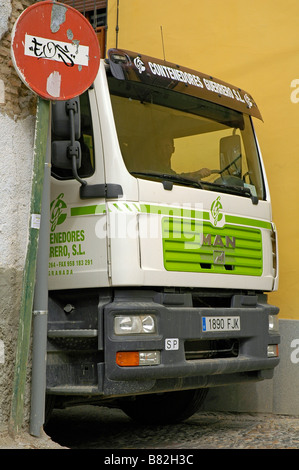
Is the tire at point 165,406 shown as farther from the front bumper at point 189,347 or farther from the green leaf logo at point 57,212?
the green leaf logo at point 57,212

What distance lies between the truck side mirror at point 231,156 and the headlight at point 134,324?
5.16ft

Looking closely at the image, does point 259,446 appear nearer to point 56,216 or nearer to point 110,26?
point 56,216

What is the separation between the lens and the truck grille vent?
558 centimetres

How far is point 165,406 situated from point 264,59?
3.64 metres

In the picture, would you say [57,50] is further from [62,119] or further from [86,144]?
[86,144]

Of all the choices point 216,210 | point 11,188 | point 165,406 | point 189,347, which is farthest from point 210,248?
point 165,406

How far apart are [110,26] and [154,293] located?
4.72m

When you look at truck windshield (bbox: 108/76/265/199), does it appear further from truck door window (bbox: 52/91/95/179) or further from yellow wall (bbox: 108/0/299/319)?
yellow wall (bbox: 108/0/299/319)

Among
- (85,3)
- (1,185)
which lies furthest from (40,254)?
(85,3)

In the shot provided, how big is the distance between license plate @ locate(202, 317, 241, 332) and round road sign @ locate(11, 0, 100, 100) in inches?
75.3

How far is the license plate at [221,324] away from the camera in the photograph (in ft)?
18.1

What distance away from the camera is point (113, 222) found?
5137mm

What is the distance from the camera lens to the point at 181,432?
643 cm

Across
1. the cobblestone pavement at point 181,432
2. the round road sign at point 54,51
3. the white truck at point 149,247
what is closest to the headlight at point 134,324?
the white truck at point 149,247
